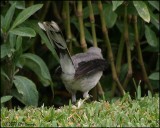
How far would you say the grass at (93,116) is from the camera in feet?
13.0

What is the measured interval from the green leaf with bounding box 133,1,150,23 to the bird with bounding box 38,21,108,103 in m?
0.73

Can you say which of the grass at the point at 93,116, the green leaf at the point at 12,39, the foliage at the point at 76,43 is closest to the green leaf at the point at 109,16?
the foliage at the point at 76,43

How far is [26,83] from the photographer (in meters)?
6.08

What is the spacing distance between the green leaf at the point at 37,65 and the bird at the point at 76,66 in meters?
0.47

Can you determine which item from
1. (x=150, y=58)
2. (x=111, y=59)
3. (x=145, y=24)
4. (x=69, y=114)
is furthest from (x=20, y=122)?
(x=150, y=58)

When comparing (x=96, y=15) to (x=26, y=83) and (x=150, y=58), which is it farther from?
(x=26, y=83)

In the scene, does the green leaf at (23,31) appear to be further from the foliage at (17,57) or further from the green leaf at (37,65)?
the green leaf at (37,65)

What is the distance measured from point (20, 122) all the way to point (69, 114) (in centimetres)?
51

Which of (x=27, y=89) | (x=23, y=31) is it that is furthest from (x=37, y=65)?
(x=23, y=31)

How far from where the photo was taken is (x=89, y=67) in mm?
5746

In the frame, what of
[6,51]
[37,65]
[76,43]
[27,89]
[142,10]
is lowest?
[27,89]

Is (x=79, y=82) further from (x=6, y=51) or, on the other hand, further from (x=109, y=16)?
(x=109, y=16)

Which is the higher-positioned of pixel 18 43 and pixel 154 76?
pixel 18 43

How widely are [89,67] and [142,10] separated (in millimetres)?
997
